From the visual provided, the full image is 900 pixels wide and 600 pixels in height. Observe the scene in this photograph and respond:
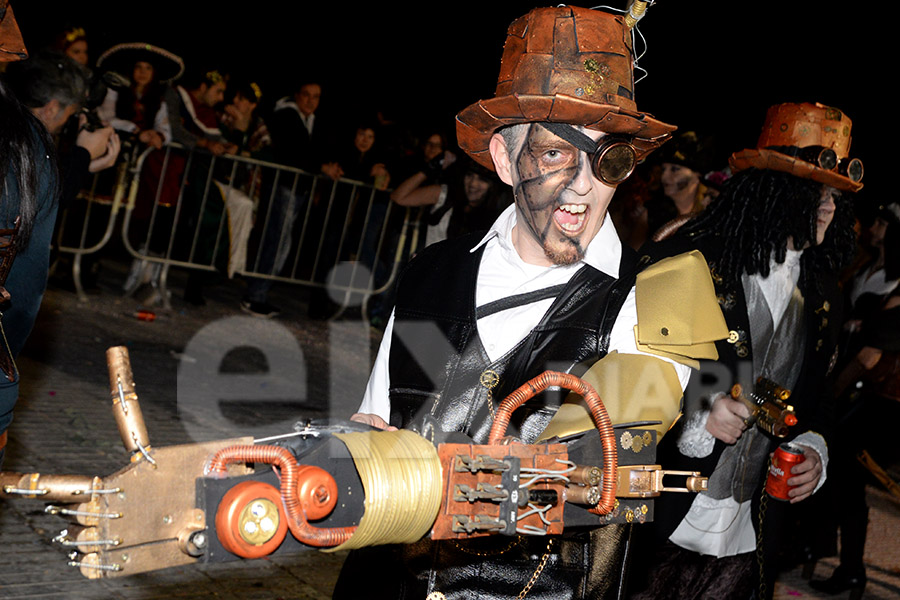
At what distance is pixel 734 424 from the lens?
3496mm

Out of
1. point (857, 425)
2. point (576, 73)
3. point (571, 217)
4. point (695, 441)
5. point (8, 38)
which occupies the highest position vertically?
point (576, 73)

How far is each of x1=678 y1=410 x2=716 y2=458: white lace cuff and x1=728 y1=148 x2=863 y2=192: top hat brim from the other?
128cm

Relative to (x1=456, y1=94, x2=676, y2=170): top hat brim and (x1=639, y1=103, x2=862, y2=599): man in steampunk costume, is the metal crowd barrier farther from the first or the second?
(x1=456, y1=94, x2=676, y2=170): top hat brim

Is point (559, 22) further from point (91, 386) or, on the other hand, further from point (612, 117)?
point (91, 386)

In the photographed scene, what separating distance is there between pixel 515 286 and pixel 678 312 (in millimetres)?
572

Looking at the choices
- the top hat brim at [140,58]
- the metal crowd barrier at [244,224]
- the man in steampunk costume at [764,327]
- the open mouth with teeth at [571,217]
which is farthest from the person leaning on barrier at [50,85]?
the metal crowd barrier at [244,224]

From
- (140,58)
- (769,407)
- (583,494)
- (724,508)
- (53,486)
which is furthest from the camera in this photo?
(140,58)

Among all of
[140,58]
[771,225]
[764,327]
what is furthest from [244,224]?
[764,327]

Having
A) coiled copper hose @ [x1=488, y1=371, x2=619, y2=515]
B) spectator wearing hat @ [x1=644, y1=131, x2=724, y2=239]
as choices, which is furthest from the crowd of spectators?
coiled copper hose @ [x1=488, y1=371, x2=619, y2=515]

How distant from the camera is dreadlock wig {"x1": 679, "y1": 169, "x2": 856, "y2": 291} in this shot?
4.05 metres

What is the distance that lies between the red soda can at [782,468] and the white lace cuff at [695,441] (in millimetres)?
297

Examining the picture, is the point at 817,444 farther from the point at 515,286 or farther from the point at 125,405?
the point at 125,405

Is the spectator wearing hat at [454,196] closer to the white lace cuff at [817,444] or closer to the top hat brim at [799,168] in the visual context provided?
the top hat brim at [799,168]

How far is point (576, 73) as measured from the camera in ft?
7.63
